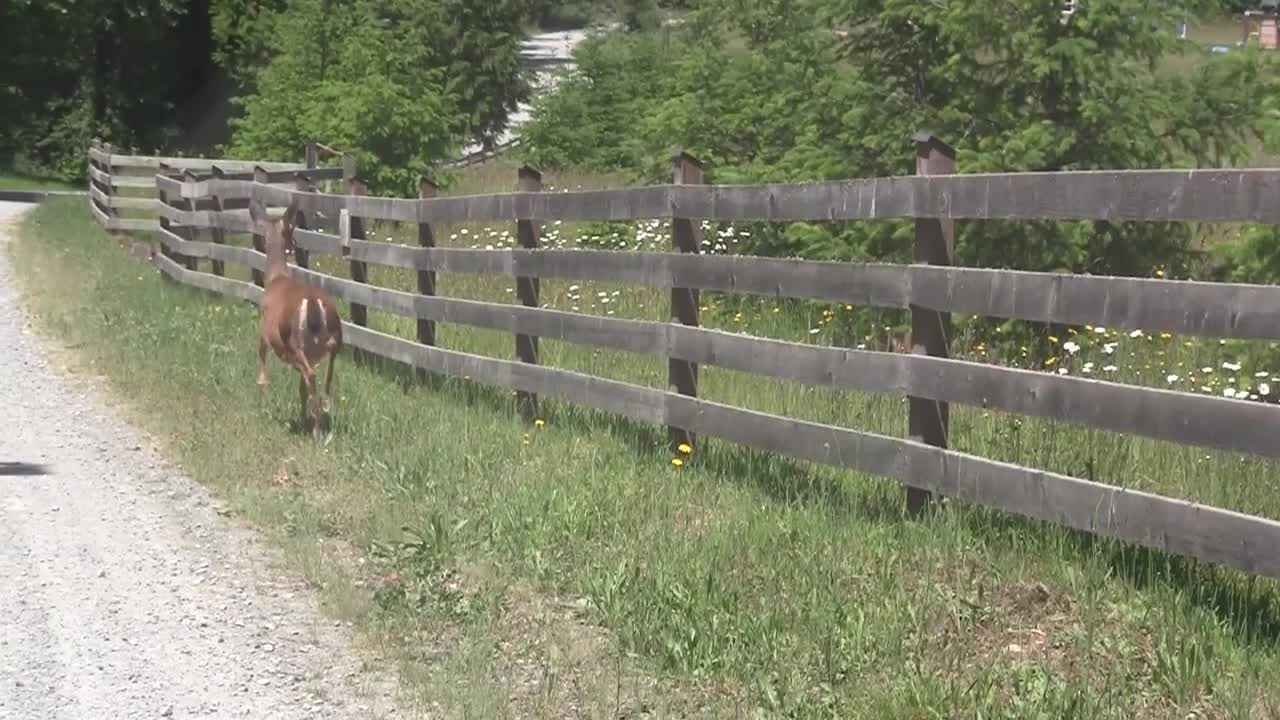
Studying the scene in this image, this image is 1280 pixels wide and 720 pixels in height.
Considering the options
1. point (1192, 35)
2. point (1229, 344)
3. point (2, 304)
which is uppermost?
point (1192, 35)

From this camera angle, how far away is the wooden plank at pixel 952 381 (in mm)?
5391

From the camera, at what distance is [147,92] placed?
52.0m

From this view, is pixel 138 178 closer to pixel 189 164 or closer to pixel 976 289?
pixel 189 164

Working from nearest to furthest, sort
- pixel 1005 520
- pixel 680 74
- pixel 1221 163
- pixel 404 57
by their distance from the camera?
1. pixel 1005 520
2. pixel 1221 163
3. pixel 680 74
4. pixel 404 57

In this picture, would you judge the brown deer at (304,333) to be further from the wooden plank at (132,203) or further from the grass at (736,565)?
the wooden plank at (132,203)

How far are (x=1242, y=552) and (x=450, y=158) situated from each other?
2257 cm

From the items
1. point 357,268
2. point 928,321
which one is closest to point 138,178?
point 357,268

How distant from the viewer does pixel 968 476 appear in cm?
662

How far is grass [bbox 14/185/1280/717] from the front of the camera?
5273 mm

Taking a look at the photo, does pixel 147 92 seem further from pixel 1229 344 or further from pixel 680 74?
pixel 1229 344

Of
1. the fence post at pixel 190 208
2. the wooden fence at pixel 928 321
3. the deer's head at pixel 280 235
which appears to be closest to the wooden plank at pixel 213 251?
the fence post at pixel 190 208

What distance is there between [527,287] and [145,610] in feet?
15.1

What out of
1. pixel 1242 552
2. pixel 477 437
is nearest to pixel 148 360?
pixel 477 437

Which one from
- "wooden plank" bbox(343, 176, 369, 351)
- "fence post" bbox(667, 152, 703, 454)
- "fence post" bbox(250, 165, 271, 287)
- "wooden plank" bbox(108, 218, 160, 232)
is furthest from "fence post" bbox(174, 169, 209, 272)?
"fence post" bbox(667, 152, 703, 454)
